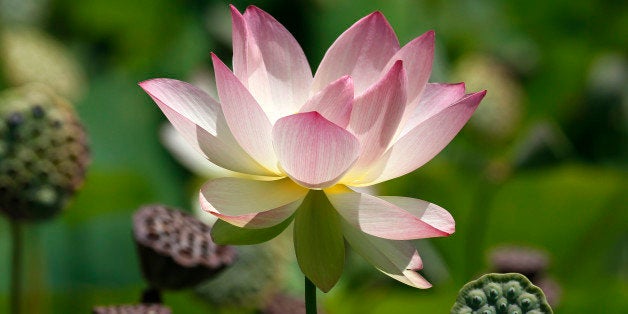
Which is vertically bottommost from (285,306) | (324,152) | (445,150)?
(445,150)

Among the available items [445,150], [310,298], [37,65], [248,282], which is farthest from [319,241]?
[445,150]

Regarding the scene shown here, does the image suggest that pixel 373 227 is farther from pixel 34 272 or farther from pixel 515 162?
pixel 515 162

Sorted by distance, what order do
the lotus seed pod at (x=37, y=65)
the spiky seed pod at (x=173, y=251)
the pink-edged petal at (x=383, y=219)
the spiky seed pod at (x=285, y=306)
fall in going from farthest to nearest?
the lotus seed pod at (x=37, y=65) → the spiky seed pod at (x=285, y=306) → the spiky seed pod at (x=173, y=251) → the pink-edged petal at (x=383, y=219)

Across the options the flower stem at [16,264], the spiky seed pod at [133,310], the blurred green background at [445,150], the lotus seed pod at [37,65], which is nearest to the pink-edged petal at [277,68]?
the spiky seed pod at [133,310]

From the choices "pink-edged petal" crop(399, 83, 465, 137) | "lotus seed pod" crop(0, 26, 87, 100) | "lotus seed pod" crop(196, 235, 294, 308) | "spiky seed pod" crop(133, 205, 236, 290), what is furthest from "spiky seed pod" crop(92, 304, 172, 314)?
Answer: "lotus seed pod" crop(0, 26, 87, 100)

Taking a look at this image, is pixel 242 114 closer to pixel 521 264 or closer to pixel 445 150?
pixel 521 264

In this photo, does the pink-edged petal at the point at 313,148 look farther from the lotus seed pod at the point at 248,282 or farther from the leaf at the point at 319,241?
the lotus seed pod at the point at 248,282

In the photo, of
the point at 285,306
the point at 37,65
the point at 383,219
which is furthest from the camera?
the point at 37,65
